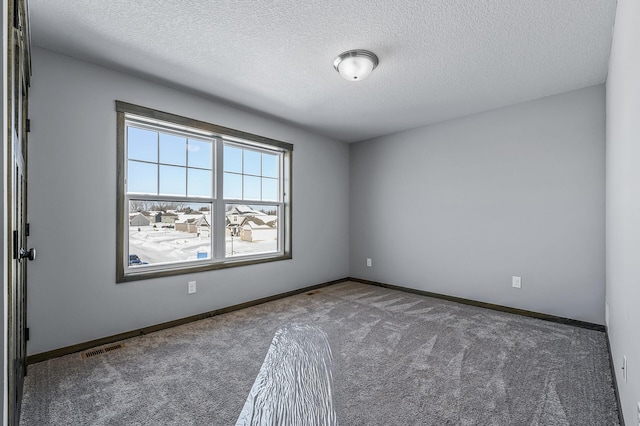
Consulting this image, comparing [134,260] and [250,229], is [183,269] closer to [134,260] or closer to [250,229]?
[134,260]

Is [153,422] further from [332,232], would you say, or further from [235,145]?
[332,232]

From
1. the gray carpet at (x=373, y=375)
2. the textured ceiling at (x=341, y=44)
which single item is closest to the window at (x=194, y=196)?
the textured ceiling at (x=341, y=44)

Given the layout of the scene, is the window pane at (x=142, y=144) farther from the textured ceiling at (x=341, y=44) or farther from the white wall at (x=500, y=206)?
the white wall at (x=500, y=206)

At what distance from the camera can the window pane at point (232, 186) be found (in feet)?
12.3

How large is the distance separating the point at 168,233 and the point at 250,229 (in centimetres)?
104

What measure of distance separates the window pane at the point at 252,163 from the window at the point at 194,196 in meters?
0.01

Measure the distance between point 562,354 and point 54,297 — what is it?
4055 millimetres

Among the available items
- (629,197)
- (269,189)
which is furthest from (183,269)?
(629,197)

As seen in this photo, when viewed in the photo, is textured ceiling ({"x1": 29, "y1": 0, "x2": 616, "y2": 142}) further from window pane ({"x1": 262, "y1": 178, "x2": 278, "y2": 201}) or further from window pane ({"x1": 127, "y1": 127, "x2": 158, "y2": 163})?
window pane ({"x1": 262, "y1": 178, "x2": 278, "y2": 201})

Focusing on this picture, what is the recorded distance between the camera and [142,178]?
3.06 m

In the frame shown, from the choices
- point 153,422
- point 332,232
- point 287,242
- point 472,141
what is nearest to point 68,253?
point 153,422

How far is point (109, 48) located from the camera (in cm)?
244

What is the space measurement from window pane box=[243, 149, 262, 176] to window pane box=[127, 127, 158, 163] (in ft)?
3.57

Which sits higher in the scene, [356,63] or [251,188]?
[356,63]
